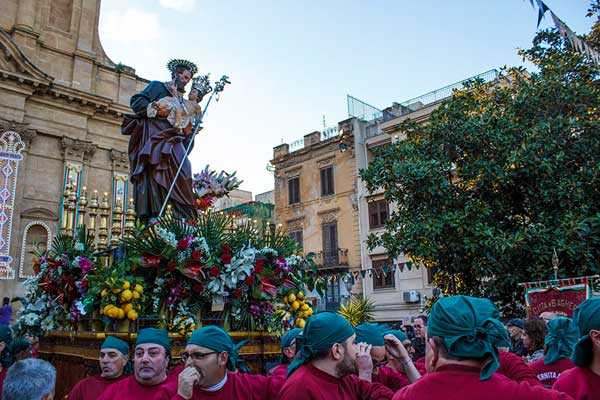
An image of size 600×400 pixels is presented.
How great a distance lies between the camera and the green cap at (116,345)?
160 inches

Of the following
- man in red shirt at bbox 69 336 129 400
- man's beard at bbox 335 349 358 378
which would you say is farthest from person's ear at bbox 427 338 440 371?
man in red shirt at bbox 69 336 129 400

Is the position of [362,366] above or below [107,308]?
below

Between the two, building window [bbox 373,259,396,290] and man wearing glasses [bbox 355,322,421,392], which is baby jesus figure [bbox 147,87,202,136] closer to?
man wearing glasses [bbox 355,322,421,392]

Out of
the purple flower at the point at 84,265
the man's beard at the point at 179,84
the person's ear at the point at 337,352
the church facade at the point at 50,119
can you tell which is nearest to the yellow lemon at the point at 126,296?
the purple flower at the point at 84,265

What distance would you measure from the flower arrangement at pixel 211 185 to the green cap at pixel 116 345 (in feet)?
10.9

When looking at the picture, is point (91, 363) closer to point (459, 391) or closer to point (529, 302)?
point (459, 391)

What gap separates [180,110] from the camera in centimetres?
686

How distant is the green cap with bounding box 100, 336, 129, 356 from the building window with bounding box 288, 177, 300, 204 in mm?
25070

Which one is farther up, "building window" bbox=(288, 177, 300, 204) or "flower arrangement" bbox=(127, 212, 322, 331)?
"building window" bbox=(288, 177, 300, 204)

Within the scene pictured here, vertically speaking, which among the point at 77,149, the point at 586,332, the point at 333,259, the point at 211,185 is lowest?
the point at 586,332

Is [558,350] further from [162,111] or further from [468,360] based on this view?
[162,111]

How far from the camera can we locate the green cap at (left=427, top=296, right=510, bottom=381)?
79.7 inches

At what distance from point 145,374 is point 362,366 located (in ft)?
5.11

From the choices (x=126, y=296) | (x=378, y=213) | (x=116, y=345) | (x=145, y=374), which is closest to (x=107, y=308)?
(x=126, y=296)
